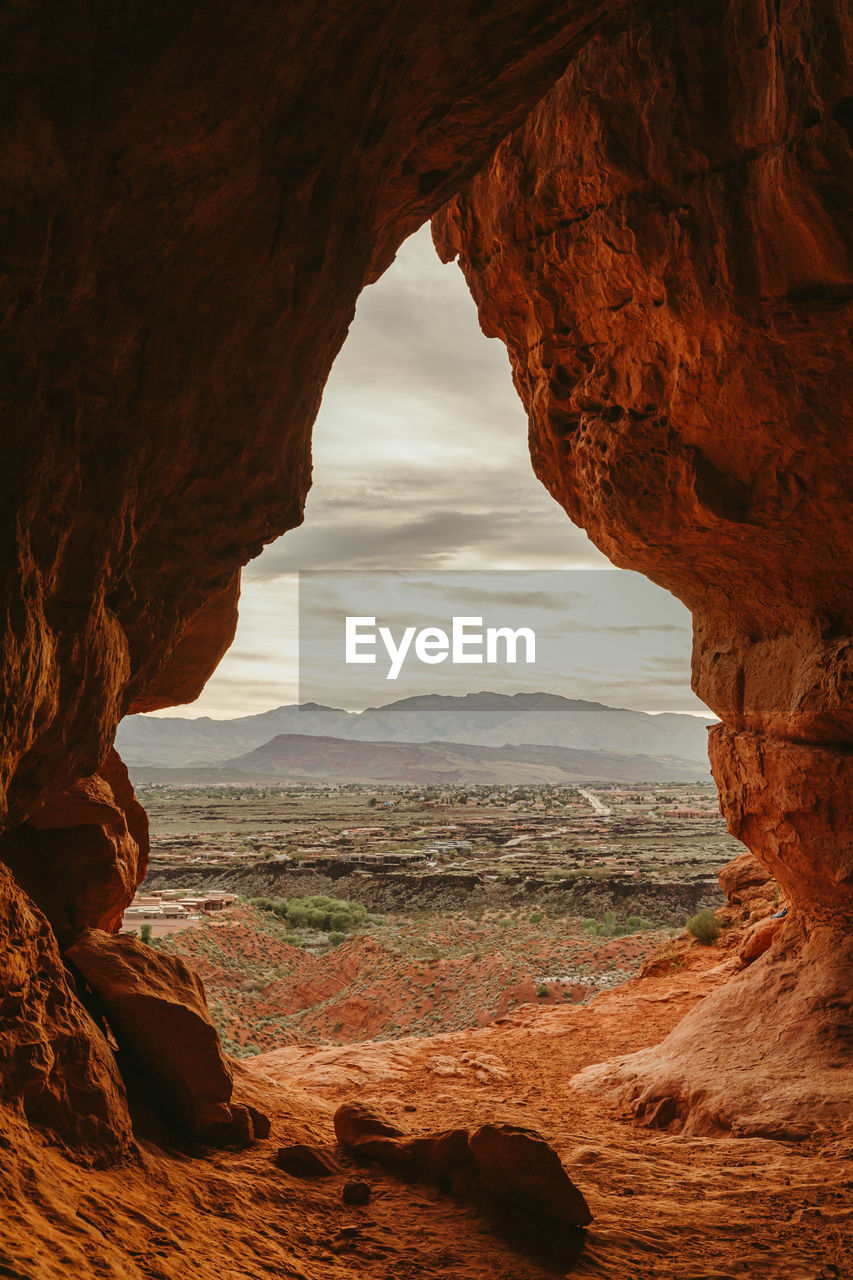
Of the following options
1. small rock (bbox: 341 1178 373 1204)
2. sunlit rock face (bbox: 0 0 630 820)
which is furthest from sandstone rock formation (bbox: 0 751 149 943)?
small rock (bbox: 341 1178 373 1204)

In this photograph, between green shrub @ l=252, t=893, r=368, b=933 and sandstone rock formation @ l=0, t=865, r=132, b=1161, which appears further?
green shrub @ l=252, t=893, r=368, b=933

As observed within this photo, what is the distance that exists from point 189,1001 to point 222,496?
4597 millimetres

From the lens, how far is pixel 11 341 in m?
4.75

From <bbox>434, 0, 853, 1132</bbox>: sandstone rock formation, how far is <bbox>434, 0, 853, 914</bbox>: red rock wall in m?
0.03

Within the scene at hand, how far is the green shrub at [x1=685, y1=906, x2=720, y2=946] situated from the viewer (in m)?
22.0

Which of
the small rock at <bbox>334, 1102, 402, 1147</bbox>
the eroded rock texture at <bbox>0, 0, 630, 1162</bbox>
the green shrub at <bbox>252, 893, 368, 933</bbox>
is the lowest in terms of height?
the green shrub at <bbox>252, 893, 368, 933</bbox>

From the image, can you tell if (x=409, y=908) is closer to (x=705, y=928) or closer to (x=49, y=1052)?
(x=705, y=928)

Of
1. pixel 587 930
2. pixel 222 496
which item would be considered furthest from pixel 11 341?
pixel 587 930

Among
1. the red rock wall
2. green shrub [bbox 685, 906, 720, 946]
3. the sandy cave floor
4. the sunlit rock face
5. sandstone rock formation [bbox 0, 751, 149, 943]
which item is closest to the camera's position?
the sandy cave floor

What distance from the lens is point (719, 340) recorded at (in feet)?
32.6

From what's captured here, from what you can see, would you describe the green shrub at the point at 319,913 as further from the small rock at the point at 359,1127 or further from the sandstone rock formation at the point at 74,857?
the small rock at the point at 359,1127

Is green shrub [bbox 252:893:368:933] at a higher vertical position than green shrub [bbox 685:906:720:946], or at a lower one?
lower

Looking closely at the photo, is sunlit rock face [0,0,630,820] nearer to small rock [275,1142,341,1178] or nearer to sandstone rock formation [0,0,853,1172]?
sandstone rock formation [0,0,853,1172]

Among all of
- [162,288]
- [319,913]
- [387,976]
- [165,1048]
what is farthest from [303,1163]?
[319,913]
